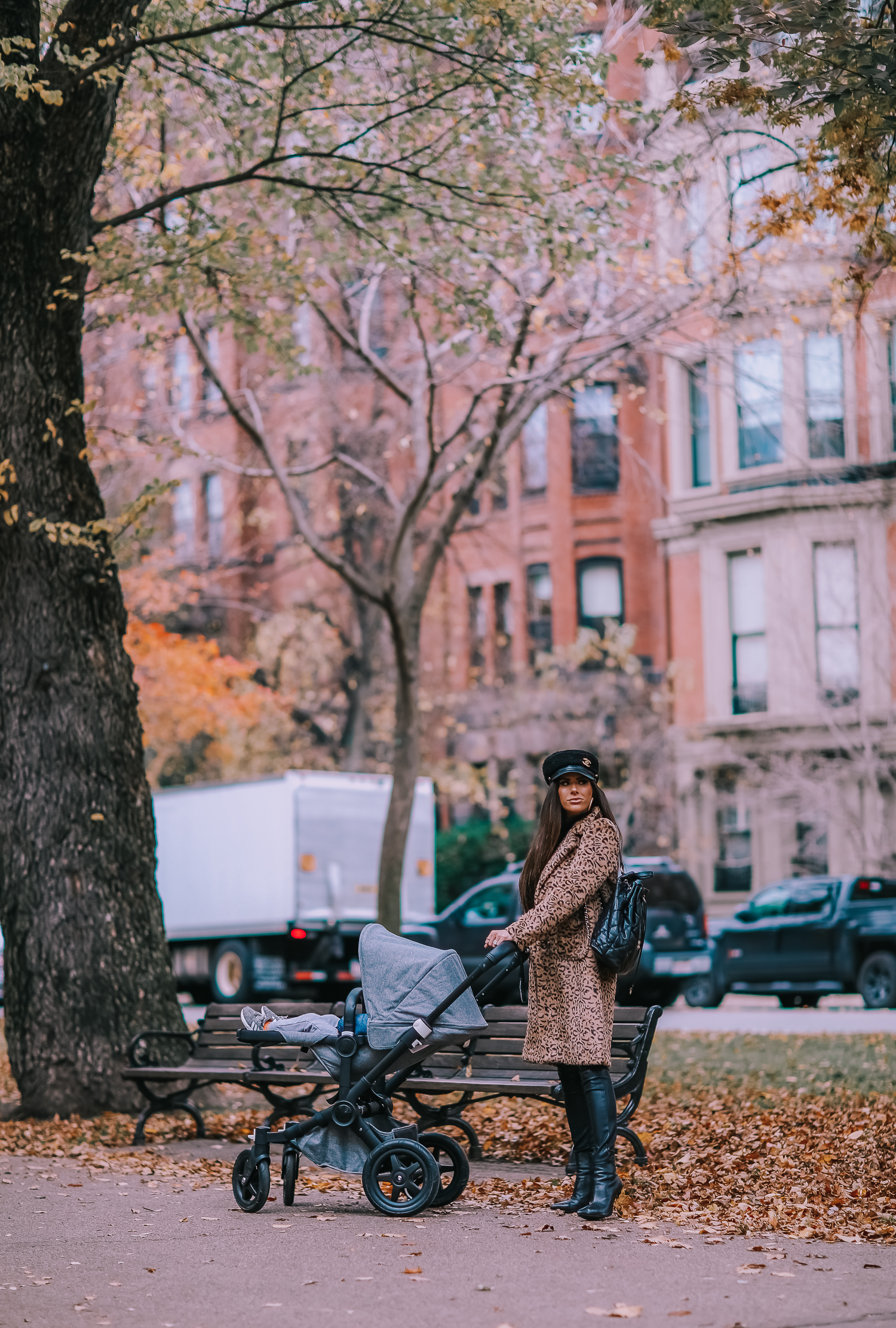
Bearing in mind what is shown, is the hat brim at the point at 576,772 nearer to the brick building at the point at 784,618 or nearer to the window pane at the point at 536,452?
the brick building at the point at 784,618

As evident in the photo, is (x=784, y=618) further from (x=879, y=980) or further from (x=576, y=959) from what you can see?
(x=576, y=959)

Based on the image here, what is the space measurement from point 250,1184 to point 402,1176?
28.4 inches

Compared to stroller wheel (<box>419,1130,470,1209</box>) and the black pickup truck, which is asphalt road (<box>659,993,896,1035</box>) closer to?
the black pickup truck

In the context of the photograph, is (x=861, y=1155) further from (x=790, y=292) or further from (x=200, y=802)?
(x=200, y=802)

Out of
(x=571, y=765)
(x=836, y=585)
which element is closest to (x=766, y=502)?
(x=836, y=585)

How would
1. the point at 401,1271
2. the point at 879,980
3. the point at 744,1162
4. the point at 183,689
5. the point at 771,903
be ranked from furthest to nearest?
the point at 183,689, the point at 771,903, the point at 879,980, the point at 744,1162, the point at 401,1271

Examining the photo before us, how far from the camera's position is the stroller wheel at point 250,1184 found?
7328 millimetres

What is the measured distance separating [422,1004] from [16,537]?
5299mm

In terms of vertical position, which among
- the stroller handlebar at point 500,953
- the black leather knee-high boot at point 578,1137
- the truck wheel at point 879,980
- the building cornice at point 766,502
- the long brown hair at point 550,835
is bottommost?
the truck wheel at point 879,980

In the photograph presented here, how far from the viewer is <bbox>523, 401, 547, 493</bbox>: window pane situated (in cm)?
3478

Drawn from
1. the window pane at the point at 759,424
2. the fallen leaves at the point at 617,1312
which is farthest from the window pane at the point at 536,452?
the fallen leaves at the point at 617,1312

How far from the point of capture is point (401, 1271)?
6.04 metres

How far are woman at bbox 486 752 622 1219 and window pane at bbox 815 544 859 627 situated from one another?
2384cm

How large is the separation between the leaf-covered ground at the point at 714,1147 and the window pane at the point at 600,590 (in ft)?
69.5
